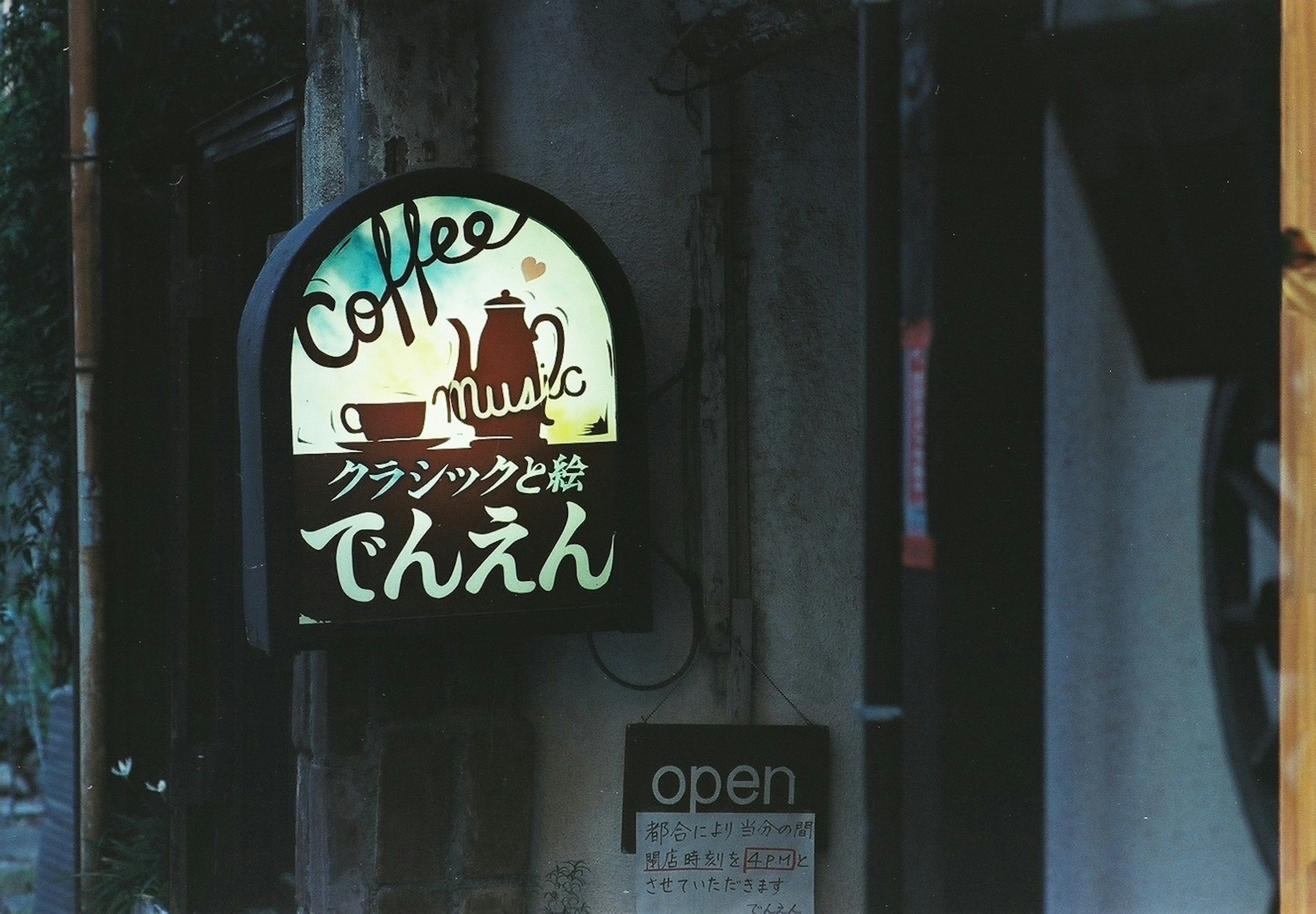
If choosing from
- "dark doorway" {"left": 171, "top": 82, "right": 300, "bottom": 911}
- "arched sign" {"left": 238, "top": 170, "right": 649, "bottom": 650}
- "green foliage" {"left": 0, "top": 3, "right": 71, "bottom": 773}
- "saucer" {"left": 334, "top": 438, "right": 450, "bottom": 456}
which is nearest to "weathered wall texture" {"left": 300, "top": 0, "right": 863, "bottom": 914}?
"arched sign" {"left": 238, "top": 170, "right": 649, "bottom": 650}

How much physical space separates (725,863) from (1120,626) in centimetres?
146

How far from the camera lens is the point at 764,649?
12.1 feet

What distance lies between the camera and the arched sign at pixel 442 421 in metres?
3.11

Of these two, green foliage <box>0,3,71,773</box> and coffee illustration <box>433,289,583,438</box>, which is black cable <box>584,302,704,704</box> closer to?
coffee illustration <box>433,289,583,438</box>

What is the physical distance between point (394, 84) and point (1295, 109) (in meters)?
2.45

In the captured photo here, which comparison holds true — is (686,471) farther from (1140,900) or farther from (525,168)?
(1140,900)

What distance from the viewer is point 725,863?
139 inches

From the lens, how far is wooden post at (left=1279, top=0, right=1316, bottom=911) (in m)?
1.83

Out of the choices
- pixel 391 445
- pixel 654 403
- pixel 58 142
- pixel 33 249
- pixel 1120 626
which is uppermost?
pixel 58 142

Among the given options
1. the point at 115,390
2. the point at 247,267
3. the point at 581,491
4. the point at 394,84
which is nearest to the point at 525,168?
the point at 394,84

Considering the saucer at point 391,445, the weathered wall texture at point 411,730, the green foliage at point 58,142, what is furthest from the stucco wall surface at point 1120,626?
the green foliage at point 58,142

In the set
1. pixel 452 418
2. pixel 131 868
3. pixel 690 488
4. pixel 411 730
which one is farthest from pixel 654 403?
pixel 131 868

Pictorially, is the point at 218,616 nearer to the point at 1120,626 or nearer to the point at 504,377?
the point at 504,377

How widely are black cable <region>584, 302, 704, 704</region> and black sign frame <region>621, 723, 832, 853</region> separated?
15cm
